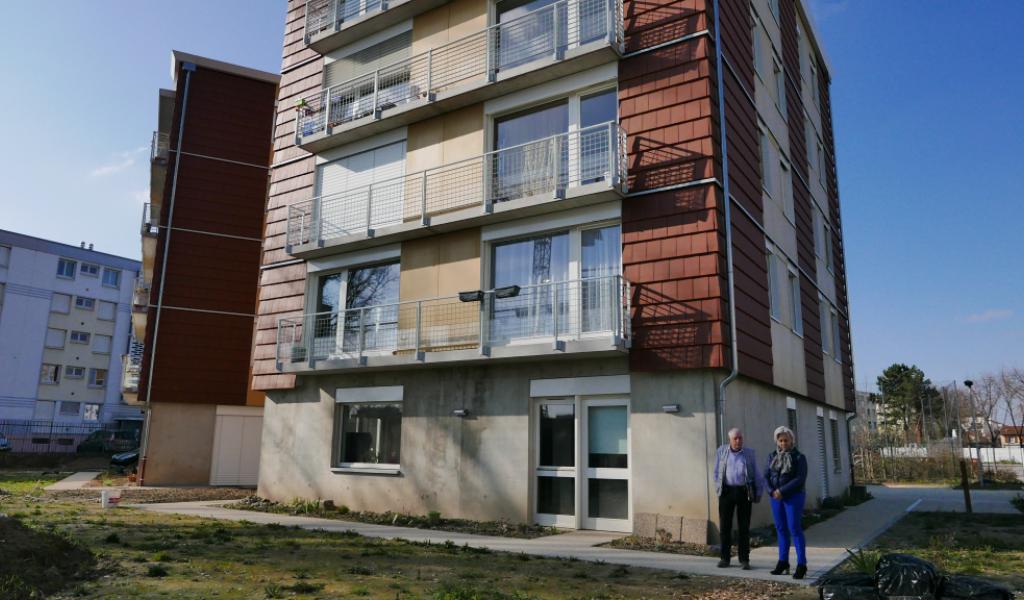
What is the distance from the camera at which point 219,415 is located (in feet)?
76.2

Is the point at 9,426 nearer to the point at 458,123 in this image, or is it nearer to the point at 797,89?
the point at 458,123

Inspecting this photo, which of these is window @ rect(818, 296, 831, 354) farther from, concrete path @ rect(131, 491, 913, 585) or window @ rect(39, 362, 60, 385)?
window @ rect(39, 362, 60, 385)

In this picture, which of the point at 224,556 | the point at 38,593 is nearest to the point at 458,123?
the point at 224,556

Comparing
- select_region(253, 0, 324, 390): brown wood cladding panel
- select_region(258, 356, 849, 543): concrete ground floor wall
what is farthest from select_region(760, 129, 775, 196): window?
select_region(253, 0, 324, 390): brown wood cladding panel

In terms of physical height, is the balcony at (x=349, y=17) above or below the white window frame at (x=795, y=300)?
above

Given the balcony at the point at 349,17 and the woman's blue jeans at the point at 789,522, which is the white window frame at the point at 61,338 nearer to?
the balcony at the point at 349,17

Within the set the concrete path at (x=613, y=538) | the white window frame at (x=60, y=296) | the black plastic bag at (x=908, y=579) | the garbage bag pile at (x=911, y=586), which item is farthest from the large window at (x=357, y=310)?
the white window frame at (x=60, y=296)

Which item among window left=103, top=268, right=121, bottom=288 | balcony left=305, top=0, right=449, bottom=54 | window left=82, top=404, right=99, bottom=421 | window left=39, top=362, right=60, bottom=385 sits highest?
window left=103, top=268, right=121, bottom=288

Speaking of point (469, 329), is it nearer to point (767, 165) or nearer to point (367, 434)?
point (367, 434)

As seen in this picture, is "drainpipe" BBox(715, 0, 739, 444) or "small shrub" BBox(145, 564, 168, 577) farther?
"drainpipe" BBox(715, 0, 739, 444)

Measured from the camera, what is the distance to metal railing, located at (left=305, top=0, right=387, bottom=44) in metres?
17.1

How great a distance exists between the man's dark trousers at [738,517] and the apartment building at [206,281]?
18344mm

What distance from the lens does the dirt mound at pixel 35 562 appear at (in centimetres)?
637

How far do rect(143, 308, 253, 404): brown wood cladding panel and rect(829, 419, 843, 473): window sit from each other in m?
18.0
